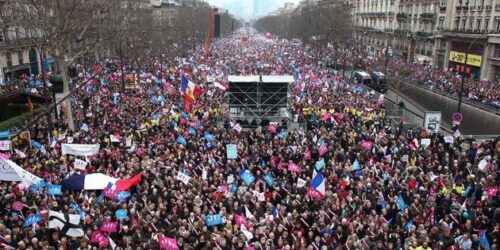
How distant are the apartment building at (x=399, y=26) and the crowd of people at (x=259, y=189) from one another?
3302 centimetres

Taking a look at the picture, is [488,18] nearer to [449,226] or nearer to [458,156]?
[458,156]

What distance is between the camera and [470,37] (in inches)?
1781

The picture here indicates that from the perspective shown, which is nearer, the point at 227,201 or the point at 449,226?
the point at 449,226

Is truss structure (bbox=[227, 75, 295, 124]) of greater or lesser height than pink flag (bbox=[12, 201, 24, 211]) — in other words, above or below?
above

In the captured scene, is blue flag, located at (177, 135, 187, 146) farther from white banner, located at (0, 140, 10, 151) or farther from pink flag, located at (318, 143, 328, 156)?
white banner, located at (0, 140, 10, 151)

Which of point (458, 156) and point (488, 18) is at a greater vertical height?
point (488, 18)

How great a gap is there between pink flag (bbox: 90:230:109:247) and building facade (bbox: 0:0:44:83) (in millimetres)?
34456

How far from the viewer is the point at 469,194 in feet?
48.9

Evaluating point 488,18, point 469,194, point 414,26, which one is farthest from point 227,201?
point 414,26

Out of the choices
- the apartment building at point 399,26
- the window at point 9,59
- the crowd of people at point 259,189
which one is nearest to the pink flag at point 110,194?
the crowd of people at point 259,189

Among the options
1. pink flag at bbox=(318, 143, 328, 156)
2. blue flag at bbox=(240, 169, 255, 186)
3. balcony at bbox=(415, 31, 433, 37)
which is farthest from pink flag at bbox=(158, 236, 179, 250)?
balcony at bbox=(415, 31, 433, 37)

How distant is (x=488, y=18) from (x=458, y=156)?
103ft

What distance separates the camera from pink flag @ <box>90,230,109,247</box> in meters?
11.5

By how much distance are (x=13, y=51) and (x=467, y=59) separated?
4688 cm
